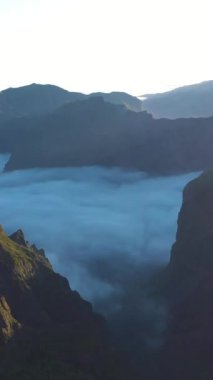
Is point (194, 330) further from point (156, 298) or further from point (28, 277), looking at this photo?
point (28, 277)

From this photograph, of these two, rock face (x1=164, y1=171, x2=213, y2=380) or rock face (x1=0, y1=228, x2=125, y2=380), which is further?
rock face (x1=164, y1=171, x2=213, y2=380)

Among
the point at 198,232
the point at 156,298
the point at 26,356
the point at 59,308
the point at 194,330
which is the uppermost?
the point at 198,232

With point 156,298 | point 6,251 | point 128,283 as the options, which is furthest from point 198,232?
point 6,251

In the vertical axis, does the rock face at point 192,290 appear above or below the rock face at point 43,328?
above

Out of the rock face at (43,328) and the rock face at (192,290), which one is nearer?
the rock face at (43,328)

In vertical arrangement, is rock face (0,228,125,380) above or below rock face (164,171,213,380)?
below
